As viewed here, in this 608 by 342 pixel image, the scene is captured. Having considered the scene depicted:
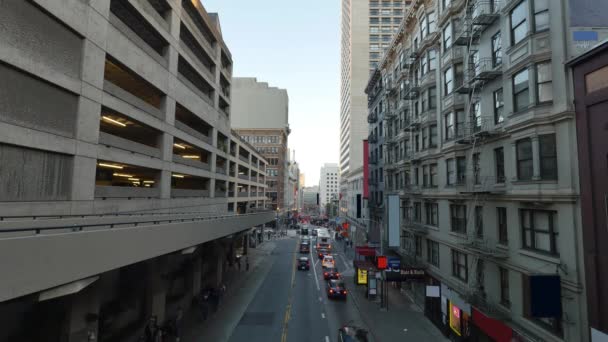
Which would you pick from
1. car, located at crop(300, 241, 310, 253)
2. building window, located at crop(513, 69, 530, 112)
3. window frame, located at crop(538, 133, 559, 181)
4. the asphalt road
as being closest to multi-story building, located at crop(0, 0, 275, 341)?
the asphalt road

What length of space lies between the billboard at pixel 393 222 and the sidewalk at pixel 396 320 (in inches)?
203

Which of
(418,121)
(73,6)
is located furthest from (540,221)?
(73,6)

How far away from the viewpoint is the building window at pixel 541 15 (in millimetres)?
13102

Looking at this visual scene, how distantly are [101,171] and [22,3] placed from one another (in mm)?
11371

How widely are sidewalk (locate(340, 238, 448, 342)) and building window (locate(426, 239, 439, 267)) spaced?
405 cm

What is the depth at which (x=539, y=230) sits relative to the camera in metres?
13.6

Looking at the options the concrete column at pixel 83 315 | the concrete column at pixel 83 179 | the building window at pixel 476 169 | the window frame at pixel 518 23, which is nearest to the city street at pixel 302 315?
the concrete column at pixel 83 315

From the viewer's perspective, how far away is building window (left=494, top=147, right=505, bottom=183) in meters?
16.1

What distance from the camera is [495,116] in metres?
16.7

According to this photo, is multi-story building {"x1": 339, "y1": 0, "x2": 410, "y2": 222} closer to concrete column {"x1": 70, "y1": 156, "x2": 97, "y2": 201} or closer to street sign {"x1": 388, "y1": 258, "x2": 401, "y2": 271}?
street sign {"x1": 388, "y1": 258, "x2": 401, "y2": 271}

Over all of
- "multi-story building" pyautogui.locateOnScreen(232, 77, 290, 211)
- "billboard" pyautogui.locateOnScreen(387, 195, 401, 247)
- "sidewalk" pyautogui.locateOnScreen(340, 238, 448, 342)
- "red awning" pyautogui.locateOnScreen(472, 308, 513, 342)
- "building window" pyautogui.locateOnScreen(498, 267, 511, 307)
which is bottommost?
"sidewalk" pyautogui.locateOnScreen(340, 238, 448, 342)

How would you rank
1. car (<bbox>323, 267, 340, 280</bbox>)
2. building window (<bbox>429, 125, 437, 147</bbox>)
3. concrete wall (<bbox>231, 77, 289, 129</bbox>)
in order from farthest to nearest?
concrete wall (<bbox>231, 77, 289, 129</bbox>) → car (<bbox>323, 267, 340, 280</bbox>) → building window (<bbox>429, 125, 437, 147</bbox>)

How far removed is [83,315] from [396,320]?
748 inches

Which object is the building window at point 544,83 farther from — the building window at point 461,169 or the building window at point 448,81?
the building window at point 448,81
